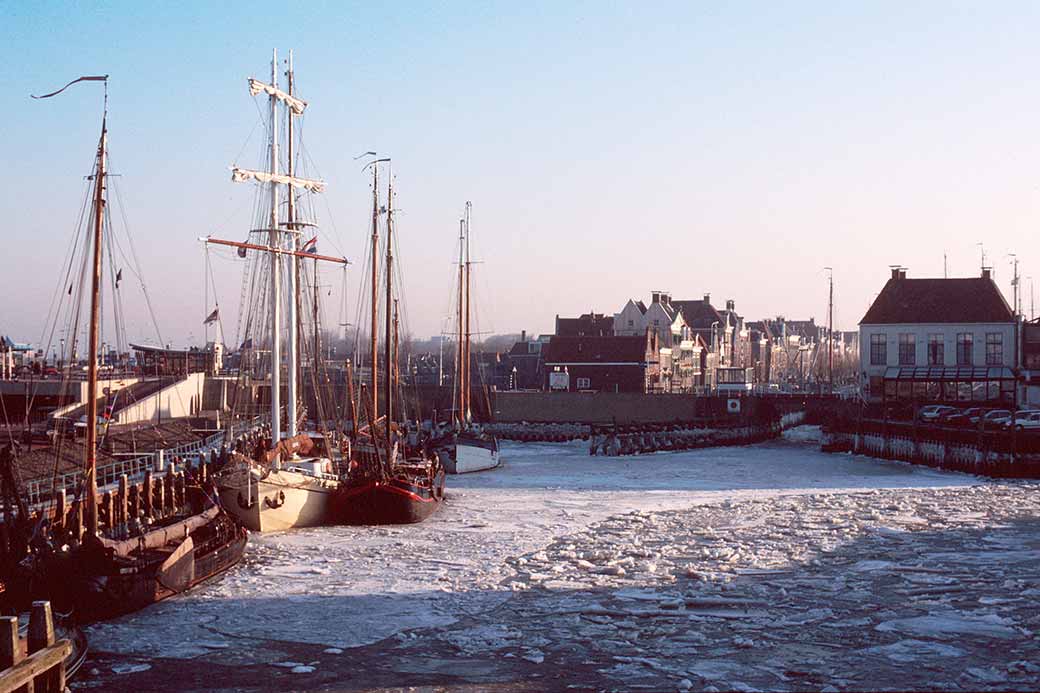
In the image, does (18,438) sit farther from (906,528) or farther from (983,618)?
(983,618)

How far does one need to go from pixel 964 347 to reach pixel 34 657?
80.6 m

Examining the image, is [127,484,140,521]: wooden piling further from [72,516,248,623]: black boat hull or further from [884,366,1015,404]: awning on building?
[884,366,1015,404]: awning on building

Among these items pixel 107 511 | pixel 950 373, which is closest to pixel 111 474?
pixel 107 511

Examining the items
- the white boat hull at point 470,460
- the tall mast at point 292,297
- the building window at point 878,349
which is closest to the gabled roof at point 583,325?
the building window at point 878,349

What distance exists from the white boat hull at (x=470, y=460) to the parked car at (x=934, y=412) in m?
28.4

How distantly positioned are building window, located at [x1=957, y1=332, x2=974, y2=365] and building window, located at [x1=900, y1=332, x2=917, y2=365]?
3127mm

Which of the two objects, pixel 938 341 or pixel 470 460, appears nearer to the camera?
pixel 470 460

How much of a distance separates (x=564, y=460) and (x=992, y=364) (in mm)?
34770

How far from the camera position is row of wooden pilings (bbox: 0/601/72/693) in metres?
12.4

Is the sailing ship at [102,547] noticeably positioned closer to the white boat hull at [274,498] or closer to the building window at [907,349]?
the white boat hull at [274,498]

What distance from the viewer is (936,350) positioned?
8394cm

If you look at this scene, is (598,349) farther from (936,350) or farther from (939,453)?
(939,453)

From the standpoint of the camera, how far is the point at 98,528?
29.0 meters

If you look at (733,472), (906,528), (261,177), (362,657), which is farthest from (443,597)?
(733,472)
